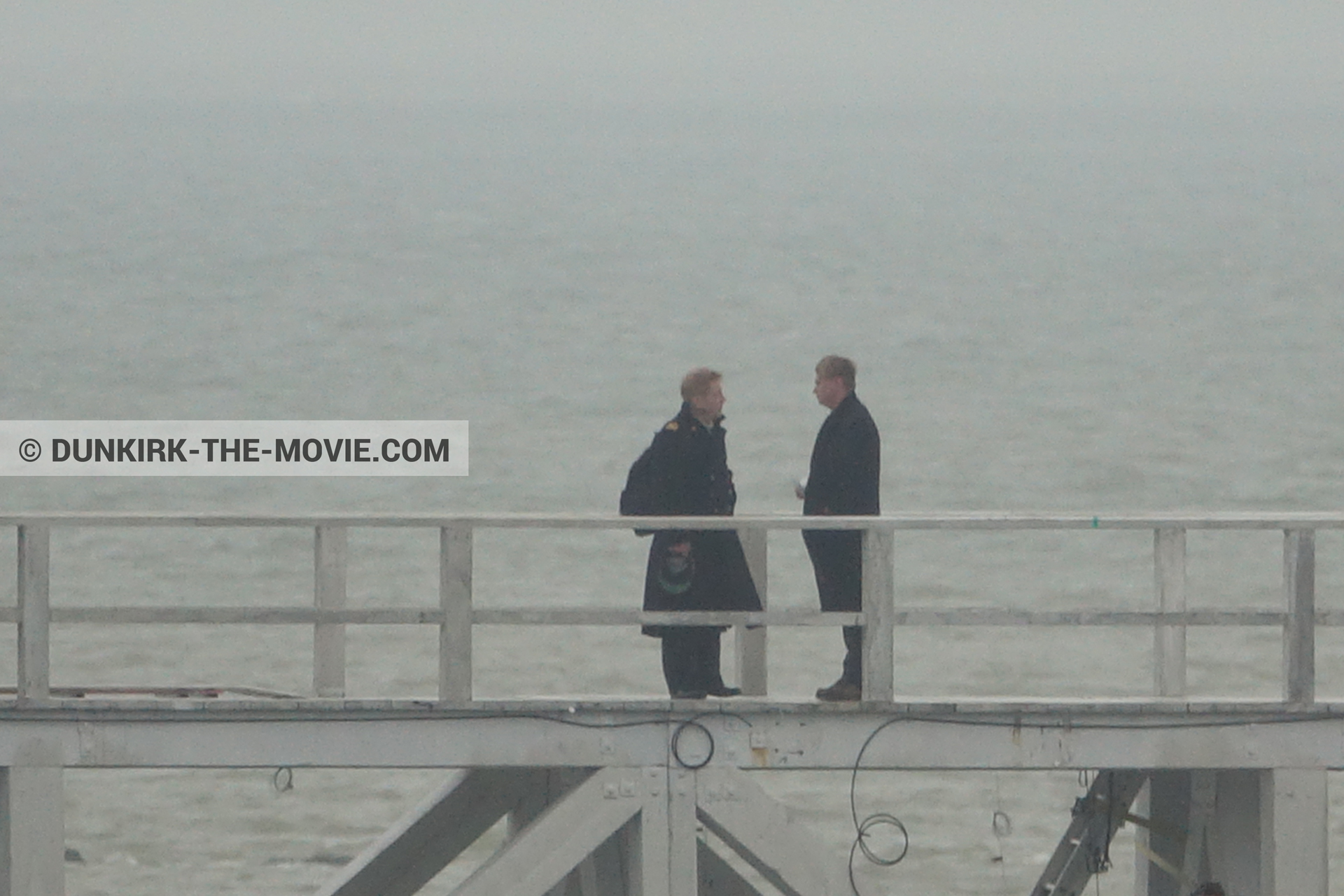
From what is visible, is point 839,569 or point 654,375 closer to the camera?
point 839,569

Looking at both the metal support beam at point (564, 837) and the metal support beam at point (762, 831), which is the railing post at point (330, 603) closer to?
the metal support beam at point (564, 837)

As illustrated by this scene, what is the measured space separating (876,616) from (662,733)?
985 mm

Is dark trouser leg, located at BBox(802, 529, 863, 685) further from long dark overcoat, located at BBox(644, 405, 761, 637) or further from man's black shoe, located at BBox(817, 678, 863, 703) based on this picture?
long dark overcoat, located at BBox(644, 405, 761, 637)

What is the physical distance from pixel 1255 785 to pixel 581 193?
9814 cm

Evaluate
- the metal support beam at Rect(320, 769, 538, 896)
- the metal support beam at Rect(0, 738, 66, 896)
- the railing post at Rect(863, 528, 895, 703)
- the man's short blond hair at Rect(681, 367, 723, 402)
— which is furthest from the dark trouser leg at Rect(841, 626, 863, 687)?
the metal support beam at Rect(0, 738, 66, 896)

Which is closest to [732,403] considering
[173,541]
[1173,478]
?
[1173,478]

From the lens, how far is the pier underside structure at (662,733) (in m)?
10.8

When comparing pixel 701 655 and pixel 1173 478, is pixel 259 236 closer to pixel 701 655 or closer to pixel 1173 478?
pixel 1173 478

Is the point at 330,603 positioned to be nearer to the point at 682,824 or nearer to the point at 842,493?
the point at 682,824

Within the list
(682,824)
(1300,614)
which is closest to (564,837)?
(682,824)

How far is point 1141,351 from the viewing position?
7544 cm

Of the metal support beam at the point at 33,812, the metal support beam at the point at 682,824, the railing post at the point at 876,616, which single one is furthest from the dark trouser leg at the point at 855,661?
the metal support beam at the point at 33,812

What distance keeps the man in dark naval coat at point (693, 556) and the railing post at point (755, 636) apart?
15cm

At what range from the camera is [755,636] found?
445 inches
